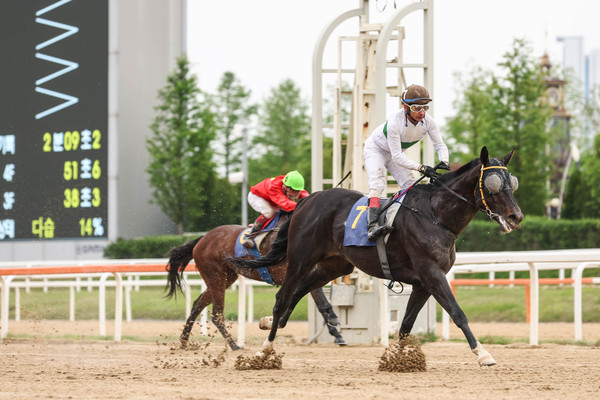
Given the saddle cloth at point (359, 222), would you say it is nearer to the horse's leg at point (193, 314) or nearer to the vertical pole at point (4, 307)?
the horse's leg at point (193, 314)

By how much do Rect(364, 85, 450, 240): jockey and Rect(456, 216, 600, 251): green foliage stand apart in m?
14.1

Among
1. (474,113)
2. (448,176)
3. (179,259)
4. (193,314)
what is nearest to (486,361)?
(448,176)

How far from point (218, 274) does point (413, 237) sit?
3115 millimetres

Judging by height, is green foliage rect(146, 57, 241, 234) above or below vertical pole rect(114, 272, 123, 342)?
above

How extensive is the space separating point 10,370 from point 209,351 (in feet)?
7.32

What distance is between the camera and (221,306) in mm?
8922

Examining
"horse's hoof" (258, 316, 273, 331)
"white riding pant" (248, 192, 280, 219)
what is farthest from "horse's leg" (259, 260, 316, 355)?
"white riding pant" (248, 192, 280, 219)

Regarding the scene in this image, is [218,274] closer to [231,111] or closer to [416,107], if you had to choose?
[416,107]

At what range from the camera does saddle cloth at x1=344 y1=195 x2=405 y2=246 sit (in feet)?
21.2

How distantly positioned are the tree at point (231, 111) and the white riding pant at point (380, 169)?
89.4ft

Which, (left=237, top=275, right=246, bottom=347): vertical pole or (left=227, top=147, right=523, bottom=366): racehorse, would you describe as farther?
(left=237, top=275, right=246, bottom=347): vertical pole

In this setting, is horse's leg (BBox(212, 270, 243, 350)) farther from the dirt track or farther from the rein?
the rein

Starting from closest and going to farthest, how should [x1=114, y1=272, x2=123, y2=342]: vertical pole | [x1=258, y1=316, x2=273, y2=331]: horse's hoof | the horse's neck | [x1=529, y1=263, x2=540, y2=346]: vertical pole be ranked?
the horse's neck
[x1=258, y1=316, x2=273, y2=331]: horse's hoof
[x1=529, y1=263, x2=540, y2=346]: vertical pole
[x1=114, y1=272, x2=123, y2=342]: vertical pole

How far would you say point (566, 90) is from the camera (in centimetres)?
3969
